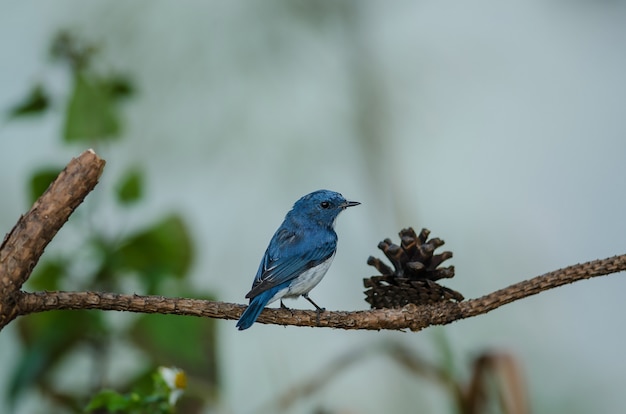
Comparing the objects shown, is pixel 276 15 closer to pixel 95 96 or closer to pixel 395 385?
pixel 95 96

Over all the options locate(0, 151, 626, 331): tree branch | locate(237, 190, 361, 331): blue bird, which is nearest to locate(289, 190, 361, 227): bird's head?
locate(237, 190, 361, 331): blue bird

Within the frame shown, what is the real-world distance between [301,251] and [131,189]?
21.6 inches

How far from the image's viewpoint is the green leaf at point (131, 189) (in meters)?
1.71

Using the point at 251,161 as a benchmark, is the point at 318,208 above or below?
below

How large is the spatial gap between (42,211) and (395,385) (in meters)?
1.63

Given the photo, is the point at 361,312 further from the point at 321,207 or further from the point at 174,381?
the point at 321,207

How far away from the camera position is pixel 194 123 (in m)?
2.37

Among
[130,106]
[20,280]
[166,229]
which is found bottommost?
[20,280]

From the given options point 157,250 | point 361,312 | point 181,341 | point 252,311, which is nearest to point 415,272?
point 361,312

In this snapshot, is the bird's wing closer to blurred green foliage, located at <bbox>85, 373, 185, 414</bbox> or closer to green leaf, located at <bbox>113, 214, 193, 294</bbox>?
Result: blurred green foliage, located at <bbox>85, 373, 185, 414</bbox>

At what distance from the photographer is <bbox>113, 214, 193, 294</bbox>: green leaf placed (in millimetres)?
1721

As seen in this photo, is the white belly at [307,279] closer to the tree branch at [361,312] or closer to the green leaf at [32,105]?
the tree branch at [361,312]

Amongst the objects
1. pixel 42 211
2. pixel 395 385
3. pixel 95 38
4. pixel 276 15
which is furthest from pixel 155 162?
pixel 42 211

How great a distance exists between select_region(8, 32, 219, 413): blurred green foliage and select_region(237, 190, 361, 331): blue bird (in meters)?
0.38
